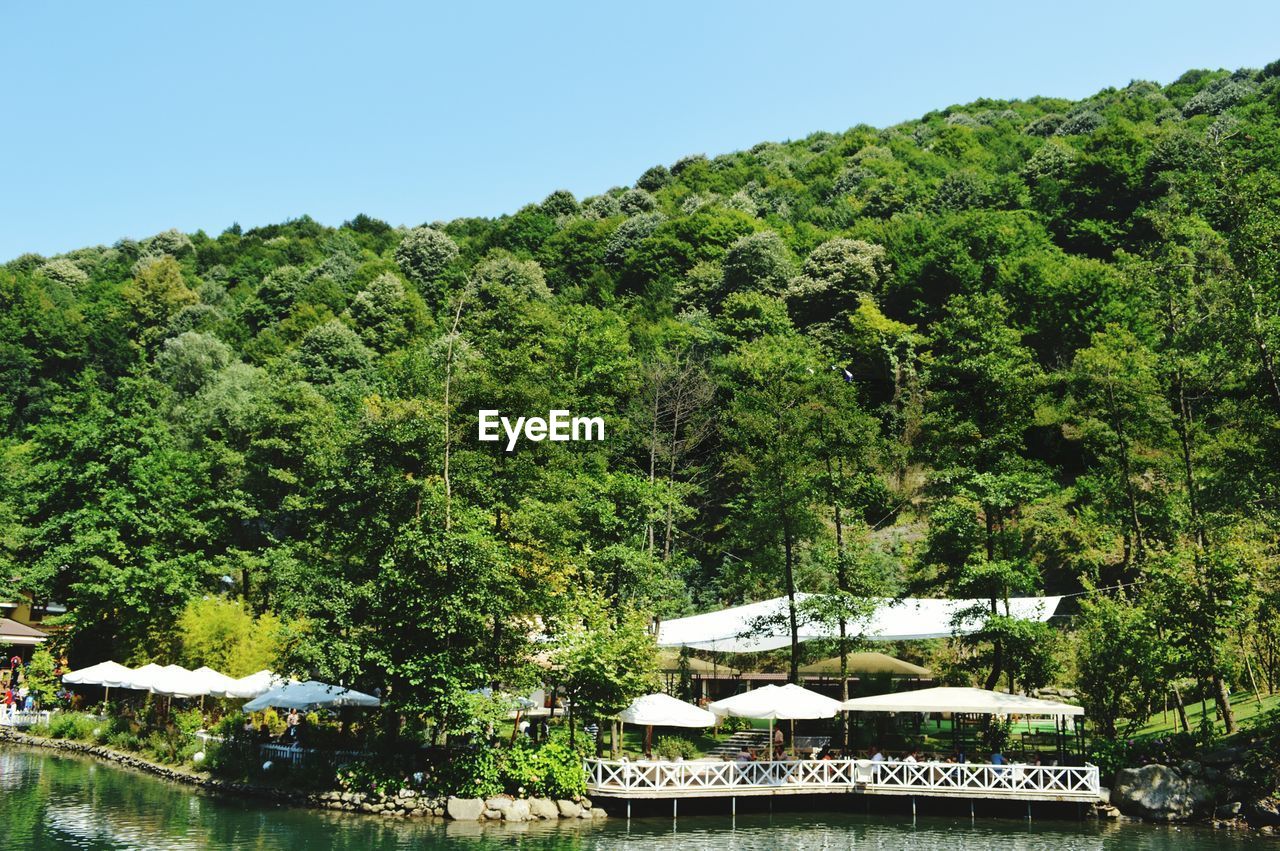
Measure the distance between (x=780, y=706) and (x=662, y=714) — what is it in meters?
2.85

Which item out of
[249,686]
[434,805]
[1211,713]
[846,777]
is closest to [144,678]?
[249,686]

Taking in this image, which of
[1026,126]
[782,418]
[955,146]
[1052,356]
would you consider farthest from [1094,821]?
[1026,126]

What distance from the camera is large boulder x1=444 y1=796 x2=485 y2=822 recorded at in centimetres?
2158

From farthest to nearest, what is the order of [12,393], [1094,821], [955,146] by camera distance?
[955,146], [12,393], [1094,821]

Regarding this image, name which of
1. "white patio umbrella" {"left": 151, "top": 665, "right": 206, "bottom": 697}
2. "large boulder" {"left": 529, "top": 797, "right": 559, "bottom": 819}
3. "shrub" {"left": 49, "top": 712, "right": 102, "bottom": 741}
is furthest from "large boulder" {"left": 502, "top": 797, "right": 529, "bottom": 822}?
"shrub" {"left": 49, "top": 712, "right": 102, "bottom": 741}

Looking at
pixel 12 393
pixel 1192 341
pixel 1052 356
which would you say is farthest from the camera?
pixel 12 393

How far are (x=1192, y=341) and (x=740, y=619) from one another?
15107mm

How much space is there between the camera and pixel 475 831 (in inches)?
810

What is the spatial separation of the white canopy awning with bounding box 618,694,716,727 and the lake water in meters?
2.10

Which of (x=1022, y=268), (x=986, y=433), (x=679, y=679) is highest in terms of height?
(x=1022, y=268)

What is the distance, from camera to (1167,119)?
249ft

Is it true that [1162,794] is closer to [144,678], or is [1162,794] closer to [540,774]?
[540,774]

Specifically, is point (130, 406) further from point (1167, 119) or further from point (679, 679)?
point (1167, 119)

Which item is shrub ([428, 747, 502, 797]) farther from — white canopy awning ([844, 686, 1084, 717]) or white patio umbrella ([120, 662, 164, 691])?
white patio umbrella ([120, 662, 164, 691])
